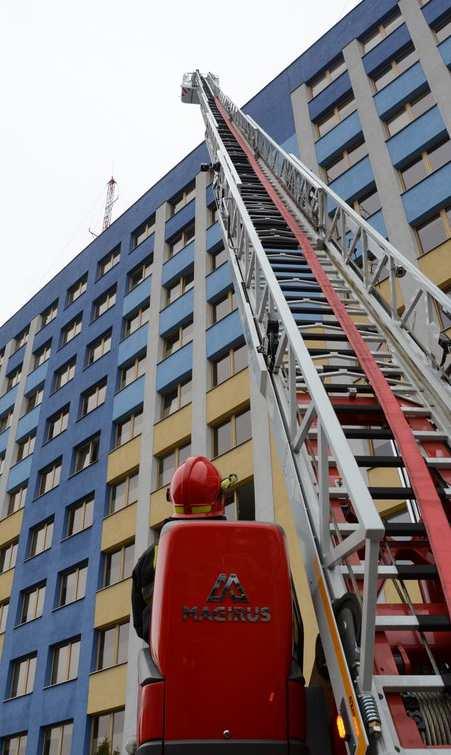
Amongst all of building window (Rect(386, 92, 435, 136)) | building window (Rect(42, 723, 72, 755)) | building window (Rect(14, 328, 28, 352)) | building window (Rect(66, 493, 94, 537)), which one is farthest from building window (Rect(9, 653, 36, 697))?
building window (Rect(386, 92, 435, 136))

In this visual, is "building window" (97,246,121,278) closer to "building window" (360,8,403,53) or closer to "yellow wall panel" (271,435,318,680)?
"building window" (360,8,403,53)

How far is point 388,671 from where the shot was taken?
11.5ft

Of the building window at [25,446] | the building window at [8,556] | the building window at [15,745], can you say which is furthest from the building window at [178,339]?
the building window at [15,745]

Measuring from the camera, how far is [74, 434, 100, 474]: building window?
75.4 feet

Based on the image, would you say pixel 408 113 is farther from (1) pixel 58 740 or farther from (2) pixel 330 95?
(1) pixel 58 740

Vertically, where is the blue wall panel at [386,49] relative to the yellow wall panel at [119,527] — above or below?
Answer: above

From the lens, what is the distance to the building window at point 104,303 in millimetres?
27250

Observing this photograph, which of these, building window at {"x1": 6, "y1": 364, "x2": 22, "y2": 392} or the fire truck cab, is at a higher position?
building window at {"x1": 6, "y1": 364, "x2": 22, "y2": 392}

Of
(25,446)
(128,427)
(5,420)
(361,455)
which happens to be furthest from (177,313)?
(361,455)

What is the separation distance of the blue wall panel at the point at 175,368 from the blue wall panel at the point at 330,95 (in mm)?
8529

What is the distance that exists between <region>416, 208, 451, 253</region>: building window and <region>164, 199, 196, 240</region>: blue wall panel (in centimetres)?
1065

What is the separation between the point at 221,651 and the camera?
153 inches

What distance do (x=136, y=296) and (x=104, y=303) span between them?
321 centimetres

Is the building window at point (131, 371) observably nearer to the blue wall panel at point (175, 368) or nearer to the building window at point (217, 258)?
the blue wall panel at point (175, 368)
